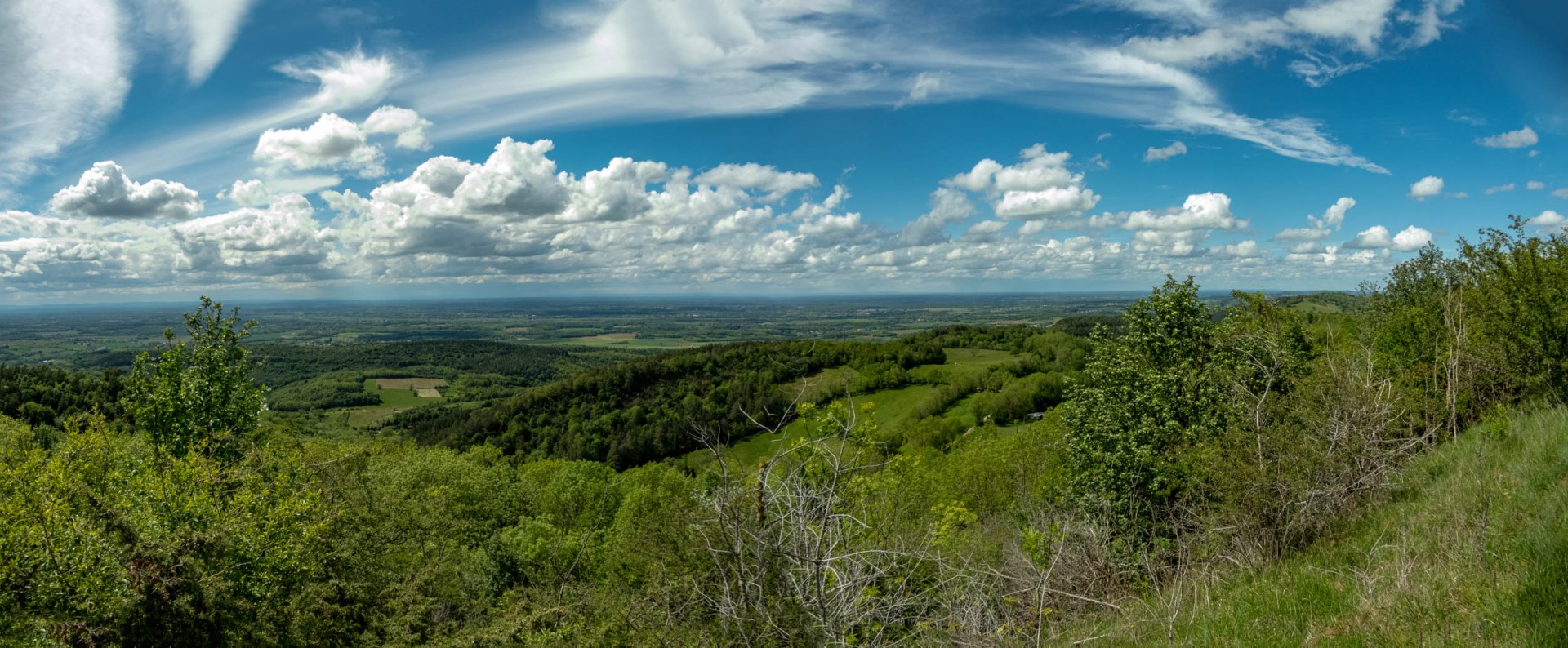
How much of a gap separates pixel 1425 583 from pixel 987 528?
50.1ft

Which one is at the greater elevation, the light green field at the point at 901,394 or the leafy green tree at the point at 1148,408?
the leafy green tree at the point at 1148,408

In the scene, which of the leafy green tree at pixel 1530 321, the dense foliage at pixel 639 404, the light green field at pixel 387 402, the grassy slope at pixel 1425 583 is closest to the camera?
the grassy slope at pixel 1425 583

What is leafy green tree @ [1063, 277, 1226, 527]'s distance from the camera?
54.2 feet

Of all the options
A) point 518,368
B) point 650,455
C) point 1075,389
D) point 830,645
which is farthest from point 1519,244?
point 518,368

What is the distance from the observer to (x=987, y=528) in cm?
2066

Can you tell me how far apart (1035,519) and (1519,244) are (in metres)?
16.5

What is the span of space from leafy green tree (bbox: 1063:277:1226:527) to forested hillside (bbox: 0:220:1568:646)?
93mm

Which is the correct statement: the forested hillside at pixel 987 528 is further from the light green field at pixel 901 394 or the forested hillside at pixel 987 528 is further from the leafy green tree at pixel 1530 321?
the light green field at pixel 901 394

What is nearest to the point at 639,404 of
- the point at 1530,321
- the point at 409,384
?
the point at 409,384

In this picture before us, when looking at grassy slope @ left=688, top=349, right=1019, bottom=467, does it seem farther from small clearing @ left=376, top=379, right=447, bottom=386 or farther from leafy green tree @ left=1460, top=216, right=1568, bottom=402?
small clearing @ left=376, top=379, right=447, bottom=386

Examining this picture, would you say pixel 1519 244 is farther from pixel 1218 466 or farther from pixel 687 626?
pixel 687 626

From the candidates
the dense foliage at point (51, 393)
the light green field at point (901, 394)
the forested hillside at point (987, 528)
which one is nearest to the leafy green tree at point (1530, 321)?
the forested hillside at point (987, 528)

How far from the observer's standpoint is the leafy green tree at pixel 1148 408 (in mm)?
16531

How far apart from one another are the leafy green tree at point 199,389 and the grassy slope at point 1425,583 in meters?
23.4
